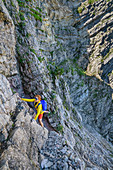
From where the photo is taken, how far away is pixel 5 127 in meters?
6.01

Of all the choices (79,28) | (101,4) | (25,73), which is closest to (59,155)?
(25,73)

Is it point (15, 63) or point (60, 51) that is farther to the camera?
point (60, 51)

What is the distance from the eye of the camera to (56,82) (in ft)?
45.7

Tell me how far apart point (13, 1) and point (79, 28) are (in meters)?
19.8

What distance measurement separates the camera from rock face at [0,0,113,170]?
6.68 m

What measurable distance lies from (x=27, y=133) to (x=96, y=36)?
1108 inches

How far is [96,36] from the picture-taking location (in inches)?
1112

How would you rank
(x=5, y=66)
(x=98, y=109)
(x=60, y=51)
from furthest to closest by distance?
(x=98, y=109) < (x=60, y=51) < (x=5, y=66)

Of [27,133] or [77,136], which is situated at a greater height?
[27,133]

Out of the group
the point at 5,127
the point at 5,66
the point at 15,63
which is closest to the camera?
the point at 5,127

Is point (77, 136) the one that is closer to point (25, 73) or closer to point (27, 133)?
point (27, 133)

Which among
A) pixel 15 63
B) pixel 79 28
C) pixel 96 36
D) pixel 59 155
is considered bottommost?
pixel 59 155

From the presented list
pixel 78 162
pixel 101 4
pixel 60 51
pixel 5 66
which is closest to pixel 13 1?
pixel 5 66

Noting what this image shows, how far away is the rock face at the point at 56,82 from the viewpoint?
668 cm
